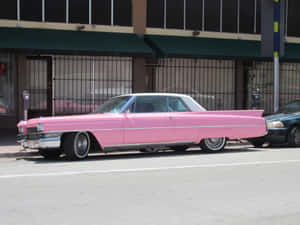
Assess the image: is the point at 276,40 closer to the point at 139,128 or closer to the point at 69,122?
the point at 139,128

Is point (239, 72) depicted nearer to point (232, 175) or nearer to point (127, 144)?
point (127, 144)

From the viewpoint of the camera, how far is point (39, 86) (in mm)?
17453

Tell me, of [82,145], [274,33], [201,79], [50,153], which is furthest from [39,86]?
[274,33]

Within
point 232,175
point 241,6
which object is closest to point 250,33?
point 241,6

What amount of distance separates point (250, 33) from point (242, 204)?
15.2m

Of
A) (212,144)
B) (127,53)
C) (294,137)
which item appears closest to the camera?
(212,144)

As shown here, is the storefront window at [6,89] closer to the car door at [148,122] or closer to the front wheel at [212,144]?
the car door at [148,122]

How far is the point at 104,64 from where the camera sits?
17.9 metres

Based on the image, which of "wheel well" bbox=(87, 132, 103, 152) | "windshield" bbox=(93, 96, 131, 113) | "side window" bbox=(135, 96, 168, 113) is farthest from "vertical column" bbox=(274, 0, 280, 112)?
"wheel well" bbox=(87, 132, 103, 152)

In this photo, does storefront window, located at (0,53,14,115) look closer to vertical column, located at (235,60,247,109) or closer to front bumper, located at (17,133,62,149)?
front bumper, located at (17,133,62,149)

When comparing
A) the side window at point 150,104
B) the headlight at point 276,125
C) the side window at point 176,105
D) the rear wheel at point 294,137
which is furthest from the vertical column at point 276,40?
the side window at point 150,104

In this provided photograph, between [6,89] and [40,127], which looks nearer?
Answer: [40,127]

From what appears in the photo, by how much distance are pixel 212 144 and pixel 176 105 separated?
1.37 m

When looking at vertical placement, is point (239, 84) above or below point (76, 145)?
above
